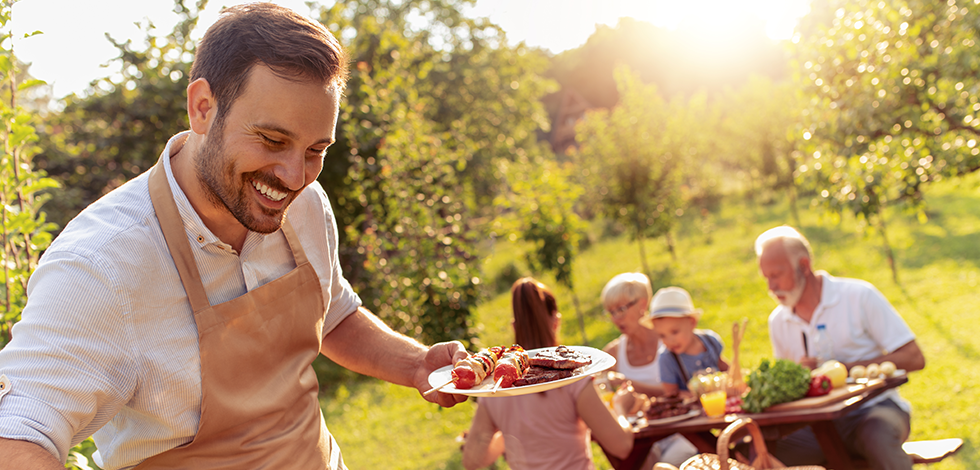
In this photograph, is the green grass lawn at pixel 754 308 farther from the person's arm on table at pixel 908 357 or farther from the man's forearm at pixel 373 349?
the man's forearm at pixel 373 349

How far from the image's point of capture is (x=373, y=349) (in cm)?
199

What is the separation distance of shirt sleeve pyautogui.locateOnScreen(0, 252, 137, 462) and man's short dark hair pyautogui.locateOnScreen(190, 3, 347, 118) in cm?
49

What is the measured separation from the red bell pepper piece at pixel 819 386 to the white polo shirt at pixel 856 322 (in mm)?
610

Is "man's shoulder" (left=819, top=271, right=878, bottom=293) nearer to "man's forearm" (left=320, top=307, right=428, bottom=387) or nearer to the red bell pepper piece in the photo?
the red bell pepper piece

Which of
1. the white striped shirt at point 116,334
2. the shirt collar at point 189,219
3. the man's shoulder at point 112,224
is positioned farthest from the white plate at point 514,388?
the man's shoulder at point 112,224

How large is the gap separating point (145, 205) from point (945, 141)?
523 centimetres

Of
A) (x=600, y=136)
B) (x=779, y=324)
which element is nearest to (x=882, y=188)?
(x=779, y=324)

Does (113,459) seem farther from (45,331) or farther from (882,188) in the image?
(882,188)

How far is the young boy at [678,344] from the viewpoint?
14.7ft

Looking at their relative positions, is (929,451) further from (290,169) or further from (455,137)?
(455,137)

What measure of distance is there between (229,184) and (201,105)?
0.20m

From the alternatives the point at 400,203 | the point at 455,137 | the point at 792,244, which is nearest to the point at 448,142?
the point at 455,137

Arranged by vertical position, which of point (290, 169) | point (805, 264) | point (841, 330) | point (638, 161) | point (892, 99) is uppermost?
point (892, 99)

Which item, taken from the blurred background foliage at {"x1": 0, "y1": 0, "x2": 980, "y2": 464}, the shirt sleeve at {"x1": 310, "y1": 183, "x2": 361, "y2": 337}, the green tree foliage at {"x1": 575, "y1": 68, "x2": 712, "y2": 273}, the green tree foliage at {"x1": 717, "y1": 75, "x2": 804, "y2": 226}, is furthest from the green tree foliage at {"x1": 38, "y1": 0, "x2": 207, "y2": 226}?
the green tree foliage at {"x1": 717, "y1": 75, "x2": 804, "y2": 226}
